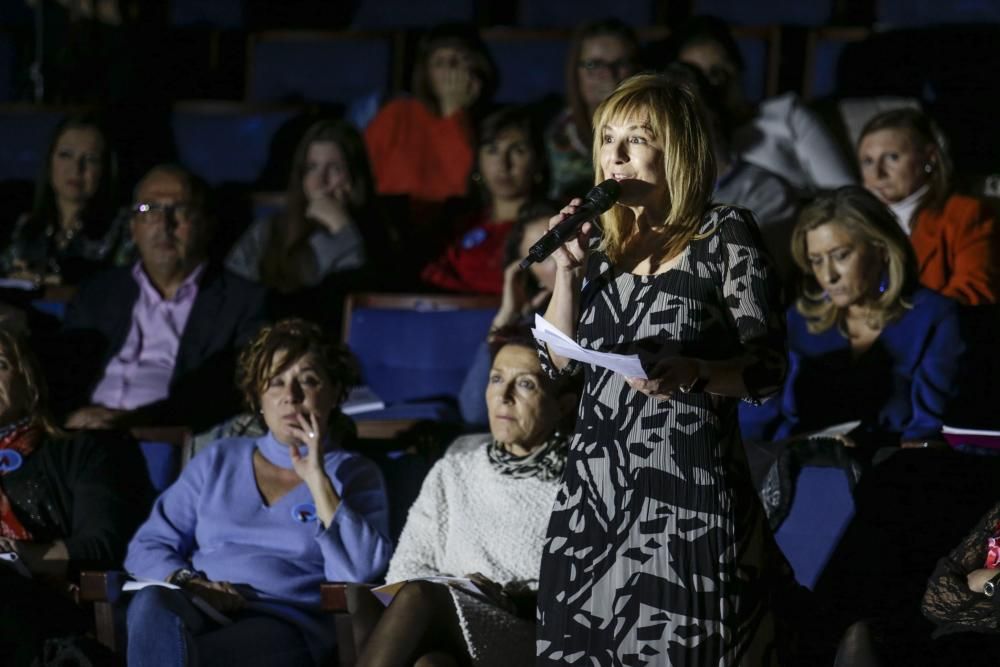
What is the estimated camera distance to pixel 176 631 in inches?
82.0

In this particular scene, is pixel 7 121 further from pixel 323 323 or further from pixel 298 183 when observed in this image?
pixel 323 323

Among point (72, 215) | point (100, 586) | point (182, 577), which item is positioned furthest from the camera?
point (72, 215)

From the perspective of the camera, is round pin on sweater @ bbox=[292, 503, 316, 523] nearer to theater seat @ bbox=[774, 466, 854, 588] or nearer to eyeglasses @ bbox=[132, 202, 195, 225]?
theater seat @ bbox=[774, 466, 854, 588]

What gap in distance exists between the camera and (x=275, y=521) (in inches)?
94.2

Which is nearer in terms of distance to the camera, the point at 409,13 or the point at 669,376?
the point at 669,376

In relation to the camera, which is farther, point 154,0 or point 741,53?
point 154,0

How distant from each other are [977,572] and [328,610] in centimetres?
93

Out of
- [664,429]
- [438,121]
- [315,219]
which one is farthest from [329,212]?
[664,429]

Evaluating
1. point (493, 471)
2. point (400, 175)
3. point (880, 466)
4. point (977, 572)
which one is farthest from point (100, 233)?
point (977, 572)

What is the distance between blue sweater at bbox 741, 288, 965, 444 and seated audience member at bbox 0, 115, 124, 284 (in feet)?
5.89

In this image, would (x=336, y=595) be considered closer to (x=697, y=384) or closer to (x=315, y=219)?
(x=697, y=384)

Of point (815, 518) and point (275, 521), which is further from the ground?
point (815, 518)

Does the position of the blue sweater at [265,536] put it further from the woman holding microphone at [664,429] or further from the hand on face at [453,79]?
the hand on face at [453,79]

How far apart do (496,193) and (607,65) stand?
0.42 m
